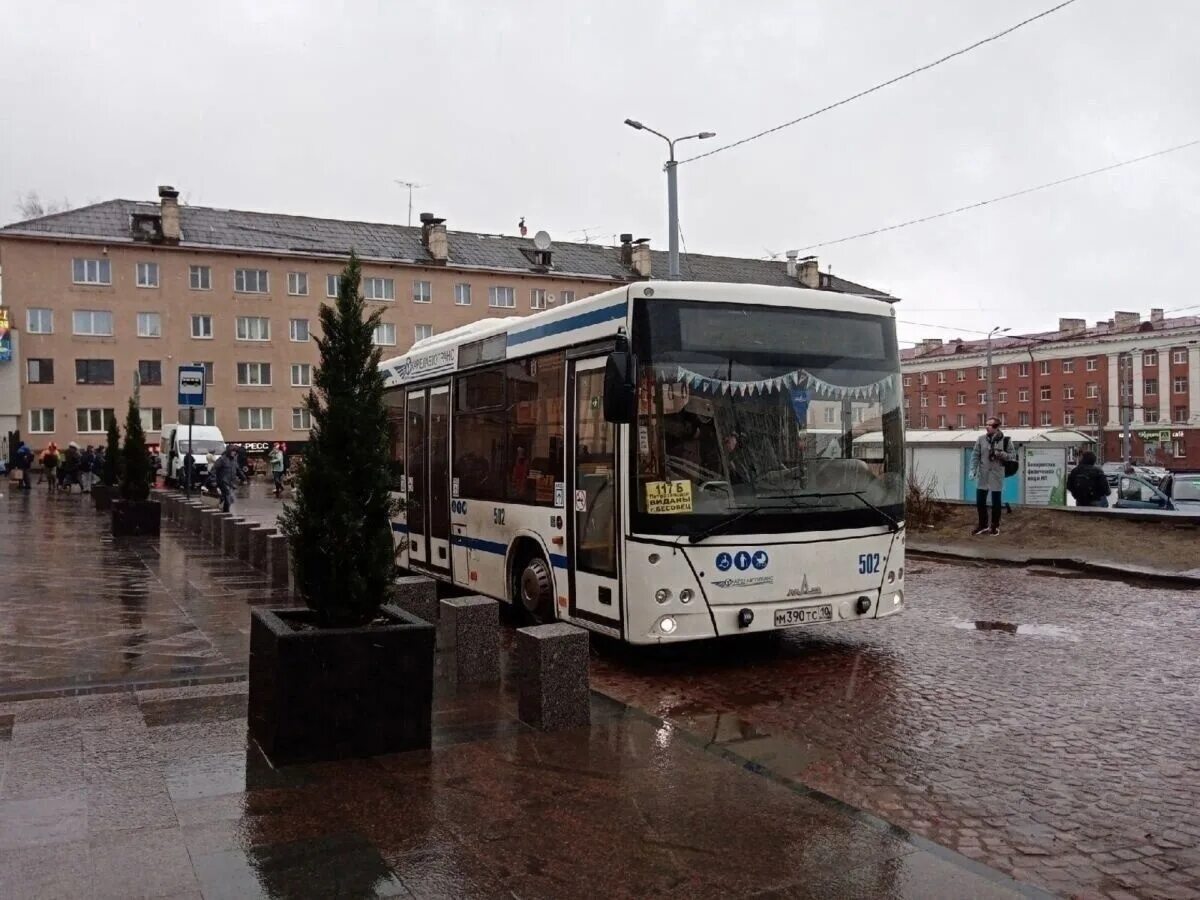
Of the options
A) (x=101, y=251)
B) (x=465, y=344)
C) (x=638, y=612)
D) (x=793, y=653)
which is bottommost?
(x=793, y=653)

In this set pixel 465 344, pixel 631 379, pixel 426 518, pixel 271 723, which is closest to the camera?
pixel 271 723

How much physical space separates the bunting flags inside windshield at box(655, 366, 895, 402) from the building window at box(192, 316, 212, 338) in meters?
58.1

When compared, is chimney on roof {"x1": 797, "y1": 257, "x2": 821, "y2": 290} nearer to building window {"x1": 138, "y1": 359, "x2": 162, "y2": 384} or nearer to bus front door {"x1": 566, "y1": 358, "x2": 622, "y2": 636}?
building window {"x1": 138, "y1": 359, "x2": 162, "y2": 384}

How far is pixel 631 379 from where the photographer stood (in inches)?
302

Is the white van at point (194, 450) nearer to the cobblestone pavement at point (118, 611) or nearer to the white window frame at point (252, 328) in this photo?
the white window frame at point (252, 328)

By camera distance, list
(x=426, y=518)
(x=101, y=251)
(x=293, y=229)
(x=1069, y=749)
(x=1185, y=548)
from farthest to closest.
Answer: (x=293, y=229)
(x=101, y=251)
(x=1185, y=548)
(x=426, y=518)
(x=1069, y=749)

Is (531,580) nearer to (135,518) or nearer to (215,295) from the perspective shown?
(135,518)

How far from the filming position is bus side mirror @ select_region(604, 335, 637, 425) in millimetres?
7590

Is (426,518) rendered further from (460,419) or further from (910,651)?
(910,651)

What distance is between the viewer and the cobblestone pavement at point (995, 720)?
186 inches

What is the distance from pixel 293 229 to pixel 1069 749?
62.7m

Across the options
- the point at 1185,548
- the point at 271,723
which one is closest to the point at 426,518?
the point at 271,723

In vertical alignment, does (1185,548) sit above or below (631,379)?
below

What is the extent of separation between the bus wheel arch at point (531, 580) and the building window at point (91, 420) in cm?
5415
